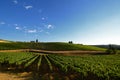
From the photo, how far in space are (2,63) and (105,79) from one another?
2343cm

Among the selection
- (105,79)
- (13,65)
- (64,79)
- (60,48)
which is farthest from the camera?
(60,48)

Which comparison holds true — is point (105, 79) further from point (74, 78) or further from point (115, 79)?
point (74, 78)

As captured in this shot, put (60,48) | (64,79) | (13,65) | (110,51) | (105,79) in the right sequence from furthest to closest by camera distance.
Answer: (60,48) < (110,51) < (13,65) < (64,79) < (105,79)

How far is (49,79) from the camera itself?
23.1 metres

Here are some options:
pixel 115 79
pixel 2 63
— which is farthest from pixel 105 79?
pixel 2 63

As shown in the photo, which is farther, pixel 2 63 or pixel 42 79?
pixel 2 63

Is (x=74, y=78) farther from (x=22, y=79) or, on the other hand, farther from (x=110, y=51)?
(x=110, y=51)

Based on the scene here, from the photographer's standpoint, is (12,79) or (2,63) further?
(2,63)

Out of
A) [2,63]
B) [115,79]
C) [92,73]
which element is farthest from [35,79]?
[2,63]

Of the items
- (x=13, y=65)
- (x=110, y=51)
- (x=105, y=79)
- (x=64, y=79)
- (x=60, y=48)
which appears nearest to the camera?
(x=105, y=79)

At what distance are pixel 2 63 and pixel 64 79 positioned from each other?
18.8 metres

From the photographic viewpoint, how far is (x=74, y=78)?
23.1 meters

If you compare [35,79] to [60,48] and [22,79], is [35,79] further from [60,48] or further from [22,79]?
[60,48]

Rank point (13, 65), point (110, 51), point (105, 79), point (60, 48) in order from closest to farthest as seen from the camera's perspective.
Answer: point (105, 79)
point (13, 65)
point (110, 51)
point (60, 48)
